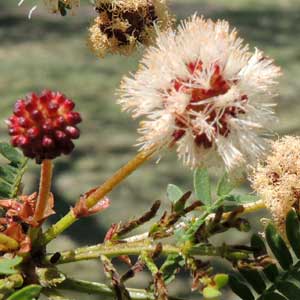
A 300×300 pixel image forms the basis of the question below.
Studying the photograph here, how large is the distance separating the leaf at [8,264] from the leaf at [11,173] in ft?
0.47

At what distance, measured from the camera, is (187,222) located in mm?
685

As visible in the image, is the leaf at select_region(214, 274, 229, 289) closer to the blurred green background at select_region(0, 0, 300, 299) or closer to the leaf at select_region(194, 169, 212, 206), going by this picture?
the leaf at select_region(194, 169, 212, 206)

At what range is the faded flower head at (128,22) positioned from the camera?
2.56 ft

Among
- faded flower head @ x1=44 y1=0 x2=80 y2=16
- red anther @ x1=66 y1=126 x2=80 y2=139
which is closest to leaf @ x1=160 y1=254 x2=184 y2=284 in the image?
red anther @ x1=66 y1=126 x2=80 y2=139

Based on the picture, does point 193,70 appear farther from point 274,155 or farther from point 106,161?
point 106,161

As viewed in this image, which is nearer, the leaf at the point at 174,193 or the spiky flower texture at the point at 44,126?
the spiky flower texture at the point at 44,126

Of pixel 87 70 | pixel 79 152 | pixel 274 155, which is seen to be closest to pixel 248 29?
pixel 87 70

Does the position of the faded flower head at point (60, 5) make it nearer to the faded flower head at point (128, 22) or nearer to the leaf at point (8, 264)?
the faded flower head at point (128, 22)

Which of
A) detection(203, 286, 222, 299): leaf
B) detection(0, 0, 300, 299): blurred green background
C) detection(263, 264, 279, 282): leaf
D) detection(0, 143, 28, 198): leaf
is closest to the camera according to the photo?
detection(203, 286, 222, 299): leaf

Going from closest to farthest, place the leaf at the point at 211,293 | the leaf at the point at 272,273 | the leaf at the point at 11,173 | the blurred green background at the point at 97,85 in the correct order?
the leaf at the point at 211,293 → the leaf at the point at 272,273 → the leaf at the point at 11,173 → the blurred green background at the point at 97,85

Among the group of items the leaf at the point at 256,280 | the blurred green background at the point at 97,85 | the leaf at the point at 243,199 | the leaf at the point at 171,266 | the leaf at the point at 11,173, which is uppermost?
the blurred green background at the point at 97,85

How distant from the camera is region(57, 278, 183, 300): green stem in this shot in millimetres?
672

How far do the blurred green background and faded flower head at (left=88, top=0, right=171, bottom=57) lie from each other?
1101 millimetres

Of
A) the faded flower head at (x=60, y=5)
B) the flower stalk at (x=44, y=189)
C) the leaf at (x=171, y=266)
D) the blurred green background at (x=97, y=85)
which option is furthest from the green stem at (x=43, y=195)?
the blurred green background at (x=97, y=85)
